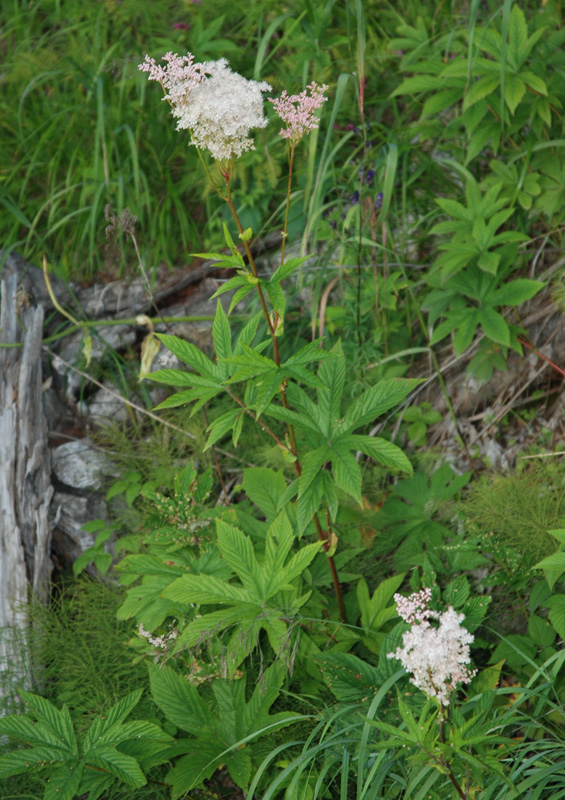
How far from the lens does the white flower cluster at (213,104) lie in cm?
149

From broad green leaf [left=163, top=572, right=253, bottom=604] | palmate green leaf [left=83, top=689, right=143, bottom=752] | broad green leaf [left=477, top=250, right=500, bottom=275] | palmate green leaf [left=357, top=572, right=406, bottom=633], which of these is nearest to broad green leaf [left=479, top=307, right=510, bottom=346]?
broad green leaf [left=477, top=250, right=500, bottom=275]

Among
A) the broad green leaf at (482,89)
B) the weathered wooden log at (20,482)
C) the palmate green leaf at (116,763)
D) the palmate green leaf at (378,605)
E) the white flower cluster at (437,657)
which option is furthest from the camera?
the weathered wooden log at (20,482)

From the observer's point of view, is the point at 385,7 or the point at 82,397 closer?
the point at 82,397

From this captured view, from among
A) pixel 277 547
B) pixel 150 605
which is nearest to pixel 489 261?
pixel 277 547

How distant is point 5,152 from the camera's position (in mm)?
4059

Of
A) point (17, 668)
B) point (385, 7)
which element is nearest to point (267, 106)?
point (385, 7)

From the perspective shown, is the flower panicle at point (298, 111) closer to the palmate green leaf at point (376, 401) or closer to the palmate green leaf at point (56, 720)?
the palmate green leaf at point (376, 401)

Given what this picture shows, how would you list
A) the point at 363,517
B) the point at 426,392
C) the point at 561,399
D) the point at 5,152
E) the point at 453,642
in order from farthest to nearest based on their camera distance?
1. the point at 5,152
2. the point at 426,392
3. the point at 561,399
4. the point at 363,517
5. the point at 453,642

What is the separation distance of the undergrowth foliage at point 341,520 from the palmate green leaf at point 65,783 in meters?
0.01

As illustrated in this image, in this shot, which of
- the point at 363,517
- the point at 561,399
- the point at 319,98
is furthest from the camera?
the point at 561,399

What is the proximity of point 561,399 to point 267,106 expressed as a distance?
2.11m

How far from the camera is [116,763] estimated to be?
70.8 inches

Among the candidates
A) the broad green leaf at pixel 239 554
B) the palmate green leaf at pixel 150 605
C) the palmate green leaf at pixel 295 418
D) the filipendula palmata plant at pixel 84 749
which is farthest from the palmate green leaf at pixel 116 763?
the palmate green leaf at pixel 295 418

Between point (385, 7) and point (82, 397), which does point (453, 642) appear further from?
point (385, 7)
